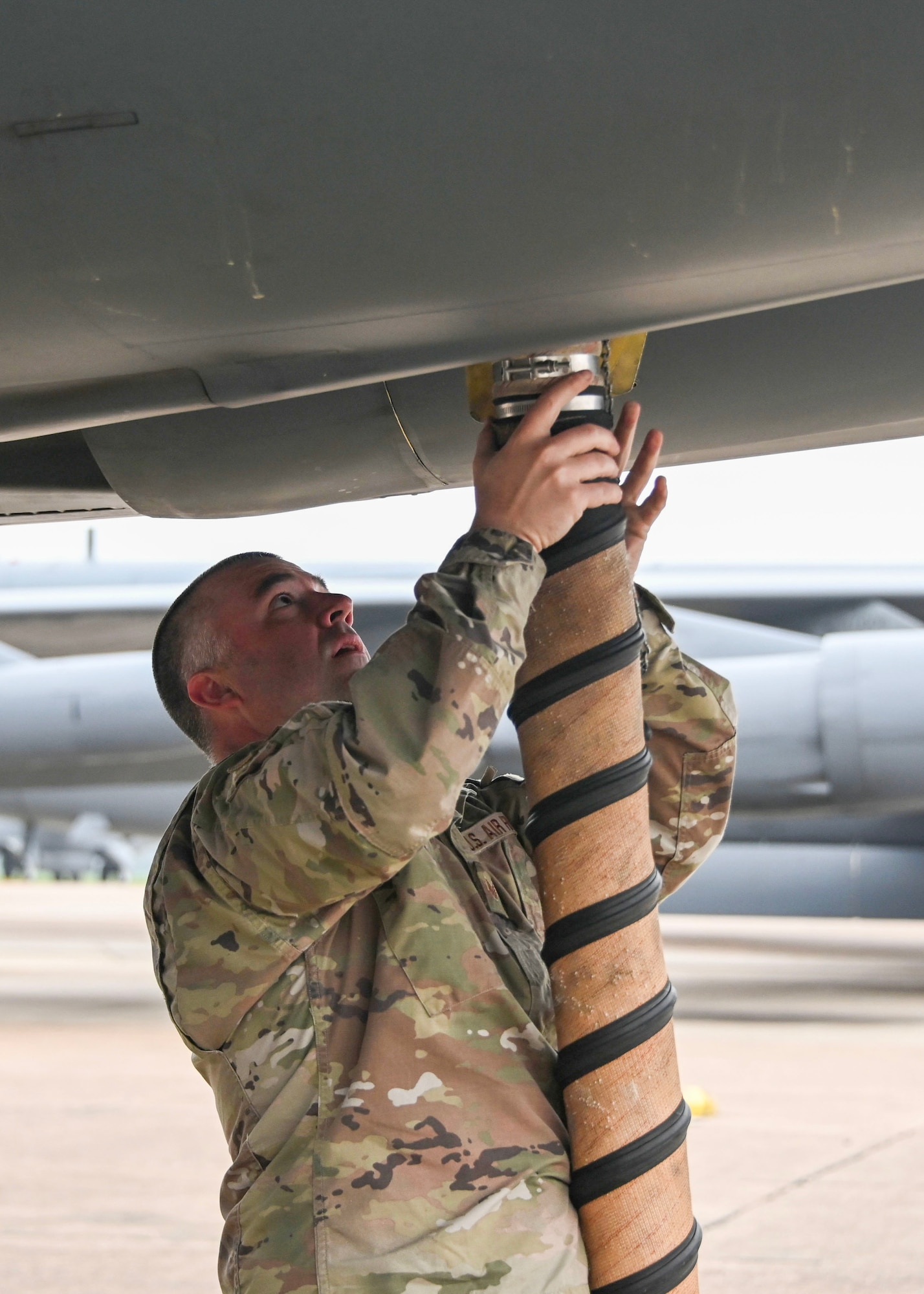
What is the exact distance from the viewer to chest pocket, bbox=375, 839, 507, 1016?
145 cm

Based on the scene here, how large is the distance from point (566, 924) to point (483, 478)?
46 centimetres

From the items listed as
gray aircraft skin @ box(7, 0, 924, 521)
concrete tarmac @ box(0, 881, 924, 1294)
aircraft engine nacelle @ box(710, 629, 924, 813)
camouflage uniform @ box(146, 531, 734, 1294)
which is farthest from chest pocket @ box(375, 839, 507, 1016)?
aircraft engine nacelle @ box(710, 629, 924, 813)

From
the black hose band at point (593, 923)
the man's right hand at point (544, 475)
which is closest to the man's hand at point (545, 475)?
the man's right hand at point (544, 475)

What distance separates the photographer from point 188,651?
1.81 metres

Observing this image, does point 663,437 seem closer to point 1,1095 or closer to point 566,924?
point 566,924

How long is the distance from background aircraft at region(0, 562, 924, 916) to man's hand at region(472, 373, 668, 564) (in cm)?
767

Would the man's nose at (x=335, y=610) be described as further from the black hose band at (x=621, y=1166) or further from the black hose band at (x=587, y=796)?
the black hose band at (x=621, y=1166)

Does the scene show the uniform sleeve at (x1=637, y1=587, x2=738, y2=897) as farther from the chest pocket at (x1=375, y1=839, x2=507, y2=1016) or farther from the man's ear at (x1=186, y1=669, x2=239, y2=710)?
the man's ear at (x1=186, y1=669, x2=239, y2=710)

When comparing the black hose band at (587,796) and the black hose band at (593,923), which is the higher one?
the black hose band at (587,796)

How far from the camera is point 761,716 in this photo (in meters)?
9.01

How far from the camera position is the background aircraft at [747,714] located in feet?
28.9

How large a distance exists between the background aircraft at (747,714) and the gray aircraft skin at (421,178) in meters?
7.84

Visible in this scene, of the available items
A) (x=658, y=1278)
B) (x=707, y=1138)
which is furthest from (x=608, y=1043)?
(x=707, y=1138)

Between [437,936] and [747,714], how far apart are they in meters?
7.83
